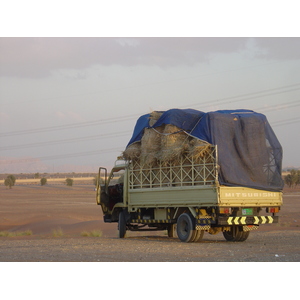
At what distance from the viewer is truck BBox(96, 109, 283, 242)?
17047 millimetres

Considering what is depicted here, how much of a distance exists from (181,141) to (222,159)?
1.69 metres

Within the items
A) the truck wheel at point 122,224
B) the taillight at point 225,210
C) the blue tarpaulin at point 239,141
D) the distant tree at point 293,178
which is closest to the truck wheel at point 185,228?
the taillight at point 225,210

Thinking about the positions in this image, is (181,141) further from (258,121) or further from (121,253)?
(121,253)

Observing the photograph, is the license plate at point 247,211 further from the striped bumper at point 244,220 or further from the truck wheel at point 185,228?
the truck wheel at point 185,228

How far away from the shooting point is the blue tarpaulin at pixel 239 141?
17203 mm

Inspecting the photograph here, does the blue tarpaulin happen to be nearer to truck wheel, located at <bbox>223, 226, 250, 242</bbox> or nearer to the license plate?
the license plate

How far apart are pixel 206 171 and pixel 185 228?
2428mm

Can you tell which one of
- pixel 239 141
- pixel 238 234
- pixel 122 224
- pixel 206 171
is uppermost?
pixel 239 141

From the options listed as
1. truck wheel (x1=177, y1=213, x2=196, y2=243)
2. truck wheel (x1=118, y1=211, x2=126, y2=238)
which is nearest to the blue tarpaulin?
truck wheel (x1=177, y1=213, x2=196, y2=243)

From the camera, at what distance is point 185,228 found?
18.3m

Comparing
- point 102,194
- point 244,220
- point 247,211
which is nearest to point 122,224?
point 102,194

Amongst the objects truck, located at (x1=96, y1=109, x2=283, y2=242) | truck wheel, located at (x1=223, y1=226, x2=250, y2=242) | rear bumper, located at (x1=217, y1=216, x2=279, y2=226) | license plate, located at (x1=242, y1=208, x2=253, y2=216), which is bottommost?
truck wheel, located at (x1=223, y1=226, x2=250, y2=242)

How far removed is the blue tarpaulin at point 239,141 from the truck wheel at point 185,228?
2.02 meters

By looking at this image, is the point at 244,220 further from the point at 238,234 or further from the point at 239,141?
the point at 239,141
